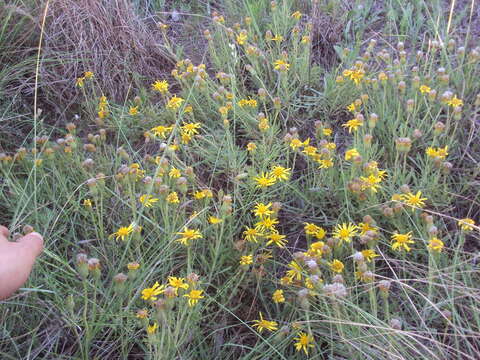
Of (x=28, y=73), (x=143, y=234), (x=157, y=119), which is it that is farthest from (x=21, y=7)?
(x=143, y=234)

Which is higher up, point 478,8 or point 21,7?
point 21,7

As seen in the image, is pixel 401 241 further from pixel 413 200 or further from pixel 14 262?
pixel 14 262

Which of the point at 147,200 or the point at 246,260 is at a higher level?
the point at 147,200

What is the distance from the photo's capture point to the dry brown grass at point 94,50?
9.22 feet

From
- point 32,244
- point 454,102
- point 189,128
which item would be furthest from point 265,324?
point 454,102

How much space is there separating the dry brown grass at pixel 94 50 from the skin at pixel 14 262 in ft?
5.41

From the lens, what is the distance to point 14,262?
113 cm

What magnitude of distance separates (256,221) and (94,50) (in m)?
1.40

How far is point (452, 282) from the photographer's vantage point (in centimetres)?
156

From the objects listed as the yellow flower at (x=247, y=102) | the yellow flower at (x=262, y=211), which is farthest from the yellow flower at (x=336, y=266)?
the yellow flower at (x=247, y=102)

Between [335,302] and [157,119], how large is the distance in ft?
4.14

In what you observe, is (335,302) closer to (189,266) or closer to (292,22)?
(189,266)

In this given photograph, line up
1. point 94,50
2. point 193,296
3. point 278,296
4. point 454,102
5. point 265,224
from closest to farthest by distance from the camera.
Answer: point 193,296
point 278,296
point 265,224
point 454,102
point 94,50

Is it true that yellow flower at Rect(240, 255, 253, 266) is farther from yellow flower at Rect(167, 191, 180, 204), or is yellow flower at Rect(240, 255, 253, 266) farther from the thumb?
the thumb
